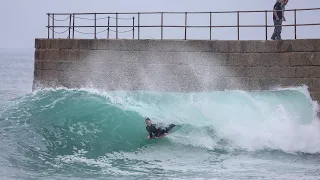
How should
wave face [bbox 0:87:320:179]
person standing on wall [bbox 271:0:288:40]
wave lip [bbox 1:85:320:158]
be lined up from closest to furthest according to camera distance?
wave face [bbox 0:87:320:179]
wave lip [bbox 1:85:320:158]
person standing on wall [bbox 271:0:288:40]

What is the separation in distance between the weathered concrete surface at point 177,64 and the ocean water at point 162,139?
1.09 ft

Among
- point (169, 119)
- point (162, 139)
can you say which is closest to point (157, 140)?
point (162, 139)

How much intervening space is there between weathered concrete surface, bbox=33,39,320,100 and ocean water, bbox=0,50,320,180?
0.33 m

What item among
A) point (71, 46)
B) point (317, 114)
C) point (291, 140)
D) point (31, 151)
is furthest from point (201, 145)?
point (71, 46)

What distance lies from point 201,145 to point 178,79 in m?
2.48

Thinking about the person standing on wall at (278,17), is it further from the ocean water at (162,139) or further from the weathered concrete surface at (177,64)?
the ocean water at (162,139)

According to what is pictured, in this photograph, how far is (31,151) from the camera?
14398 mm

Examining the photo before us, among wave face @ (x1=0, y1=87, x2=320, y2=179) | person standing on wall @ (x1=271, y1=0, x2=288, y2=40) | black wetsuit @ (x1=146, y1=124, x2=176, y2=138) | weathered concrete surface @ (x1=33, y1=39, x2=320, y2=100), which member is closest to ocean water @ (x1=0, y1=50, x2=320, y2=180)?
wave face @ (x1=0, y1=87, x2=320, y2=179)

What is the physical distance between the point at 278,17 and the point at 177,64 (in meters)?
3.19

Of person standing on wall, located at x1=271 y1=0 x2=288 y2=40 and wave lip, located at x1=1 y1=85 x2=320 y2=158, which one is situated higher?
person standing on wall, located at x1=271 y1=0 x2=288 y2=40

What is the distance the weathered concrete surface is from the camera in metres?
16.2

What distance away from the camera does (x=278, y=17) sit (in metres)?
17.0

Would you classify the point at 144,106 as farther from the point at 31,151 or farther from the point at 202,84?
the point at 31,151

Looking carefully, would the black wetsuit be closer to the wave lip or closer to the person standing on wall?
the wave lip
